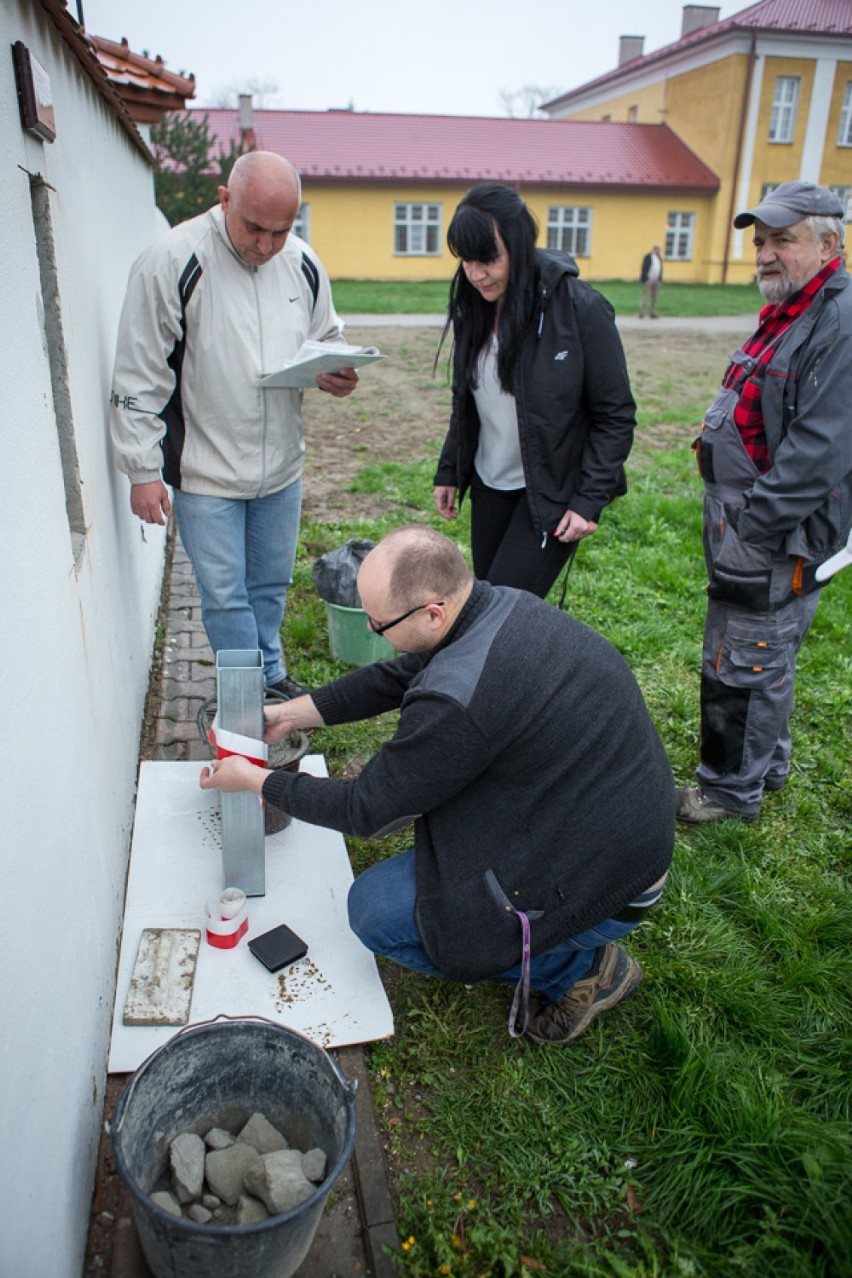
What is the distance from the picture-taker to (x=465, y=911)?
2.21 metres

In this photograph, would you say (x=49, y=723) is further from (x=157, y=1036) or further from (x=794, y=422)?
(x=794, y=422)

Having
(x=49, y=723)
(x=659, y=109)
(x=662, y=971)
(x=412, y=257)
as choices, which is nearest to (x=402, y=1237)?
(x=662, y=971)

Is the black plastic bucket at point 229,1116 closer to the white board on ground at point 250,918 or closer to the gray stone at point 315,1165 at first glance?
the gray stone at point 315,1165

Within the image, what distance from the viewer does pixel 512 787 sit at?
215 cm

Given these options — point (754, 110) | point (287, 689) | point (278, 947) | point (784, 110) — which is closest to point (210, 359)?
point (287, 689)

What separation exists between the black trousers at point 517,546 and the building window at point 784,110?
1201 inches

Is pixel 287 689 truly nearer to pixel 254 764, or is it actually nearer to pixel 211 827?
pixel 211 827

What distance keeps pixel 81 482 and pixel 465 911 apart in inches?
62.7

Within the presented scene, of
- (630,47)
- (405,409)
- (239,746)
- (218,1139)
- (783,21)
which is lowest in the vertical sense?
(218,1139)

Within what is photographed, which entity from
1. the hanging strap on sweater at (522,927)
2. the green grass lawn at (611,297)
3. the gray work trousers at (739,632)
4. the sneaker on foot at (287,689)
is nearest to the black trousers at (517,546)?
the gray work trousers at (739,632)

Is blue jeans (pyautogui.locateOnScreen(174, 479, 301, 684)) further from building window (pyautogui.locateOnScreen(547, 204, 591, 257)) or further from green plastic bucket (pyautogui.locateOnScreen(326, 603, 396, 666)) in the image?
building window (pyautogui.locateOnScreen(547, 204, 591, 257))

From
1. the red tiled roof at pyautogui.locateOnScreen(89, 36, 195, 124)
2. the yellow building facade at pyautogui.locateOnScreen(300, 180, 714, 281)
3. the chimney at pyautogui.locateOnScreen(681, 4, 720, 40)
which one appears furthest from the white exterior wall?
the chimney at pyautogui.locateOnScreen(681, 4, 720, 40)

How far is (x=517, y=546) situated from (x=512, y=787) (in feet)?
4.75

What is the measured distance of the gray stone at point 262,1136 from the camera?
6.48 ft
